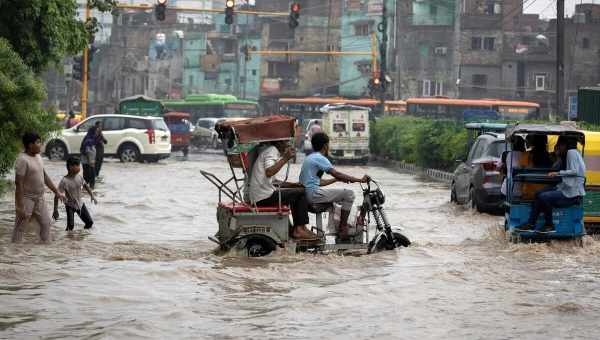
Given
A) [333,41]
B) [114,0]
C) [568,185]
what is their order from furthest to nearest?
[333,41]
[114,0]
[568,185]

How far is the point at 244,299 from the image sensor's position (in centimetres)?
1197

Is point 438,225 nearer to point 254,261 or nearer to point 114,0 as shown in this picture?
point 254,261

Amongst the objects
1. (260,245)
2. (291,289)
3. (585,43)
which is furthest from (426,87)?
(291,289)

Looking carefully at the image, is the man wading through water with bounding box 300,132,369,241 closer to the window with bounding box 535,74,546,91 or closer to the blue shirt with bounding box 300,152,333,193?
the blue shirt with bounding box 300,152,333,193

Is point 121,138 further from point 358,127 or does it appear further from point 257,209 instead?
point 257,209

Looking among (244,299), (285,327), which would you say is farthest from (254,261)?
(285,327)

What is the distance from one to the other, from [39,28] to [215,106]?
173 feet

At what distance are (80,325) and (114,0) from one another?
18969mm

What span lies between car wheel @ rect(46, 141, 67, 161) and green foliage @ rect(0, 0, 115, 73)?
17381 millimetres

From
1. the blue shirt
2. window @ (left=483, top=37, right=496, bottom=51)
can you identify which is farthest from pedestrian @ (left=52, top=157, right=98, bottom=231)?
window @ (left=483, top=37, right=496, bottom=51)

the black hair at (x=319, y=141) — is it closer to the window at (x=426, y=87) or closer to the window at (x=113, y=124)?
the window at (x=113, y=124)

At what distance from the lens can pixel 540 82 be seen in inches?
3378

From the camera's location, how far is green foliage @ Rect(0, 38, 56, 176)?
18.6 meters

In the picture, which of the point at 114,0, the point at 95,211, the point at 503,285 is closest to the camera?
the point at 503,285
